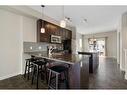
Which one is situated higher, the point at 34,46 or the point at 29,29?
the point at 29,29

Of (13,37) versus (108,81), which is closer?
(108,81)

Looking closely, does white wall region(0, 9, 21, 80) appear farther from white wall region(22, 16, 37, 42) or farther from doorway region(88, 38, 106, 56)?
doorway region(88, 38, 106, 56)

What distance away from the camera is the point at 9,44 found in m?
3.53

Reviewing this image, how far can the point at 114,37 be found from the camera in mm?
9531

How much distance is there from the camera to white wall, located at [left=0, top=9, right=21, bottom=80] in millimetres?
3330

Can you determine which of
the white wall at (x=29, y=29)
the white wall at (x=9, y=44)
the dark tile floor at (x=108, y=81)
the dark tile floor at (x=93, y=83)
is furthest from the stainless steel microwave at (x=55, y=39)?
the dark tile floor at (x=108, y=81)

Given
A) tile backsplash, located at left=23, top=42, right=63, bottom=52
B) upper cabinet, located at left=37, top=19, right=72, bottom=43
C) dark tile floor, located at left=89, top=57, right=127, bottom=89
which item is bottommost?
dark tile floor, located at left=89, top=57, right=127, bottom=89

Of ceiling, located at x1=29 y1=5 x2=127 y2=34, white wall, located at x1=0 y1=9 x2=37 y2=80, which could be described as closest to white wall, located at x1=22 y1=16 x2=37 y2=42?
white wall, located at x1=0 y1=9 x2=37 y2=80

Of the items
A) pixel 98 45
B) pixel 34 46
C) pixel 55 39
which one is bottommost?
pixel 34 46

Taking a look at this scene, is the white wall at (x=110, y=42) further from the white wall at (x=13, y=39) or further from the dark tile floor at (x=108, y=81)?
the white wall at (x=13, y=39)

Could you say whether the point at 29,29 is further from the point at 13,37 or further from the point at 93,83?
the point at 93,83

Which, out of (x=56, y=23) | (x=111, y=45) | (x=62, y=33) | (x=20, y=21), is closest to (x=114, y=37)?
(x=111, y=45)

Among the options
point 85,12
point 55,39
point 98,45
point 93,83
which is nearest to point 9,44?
point 55,39
